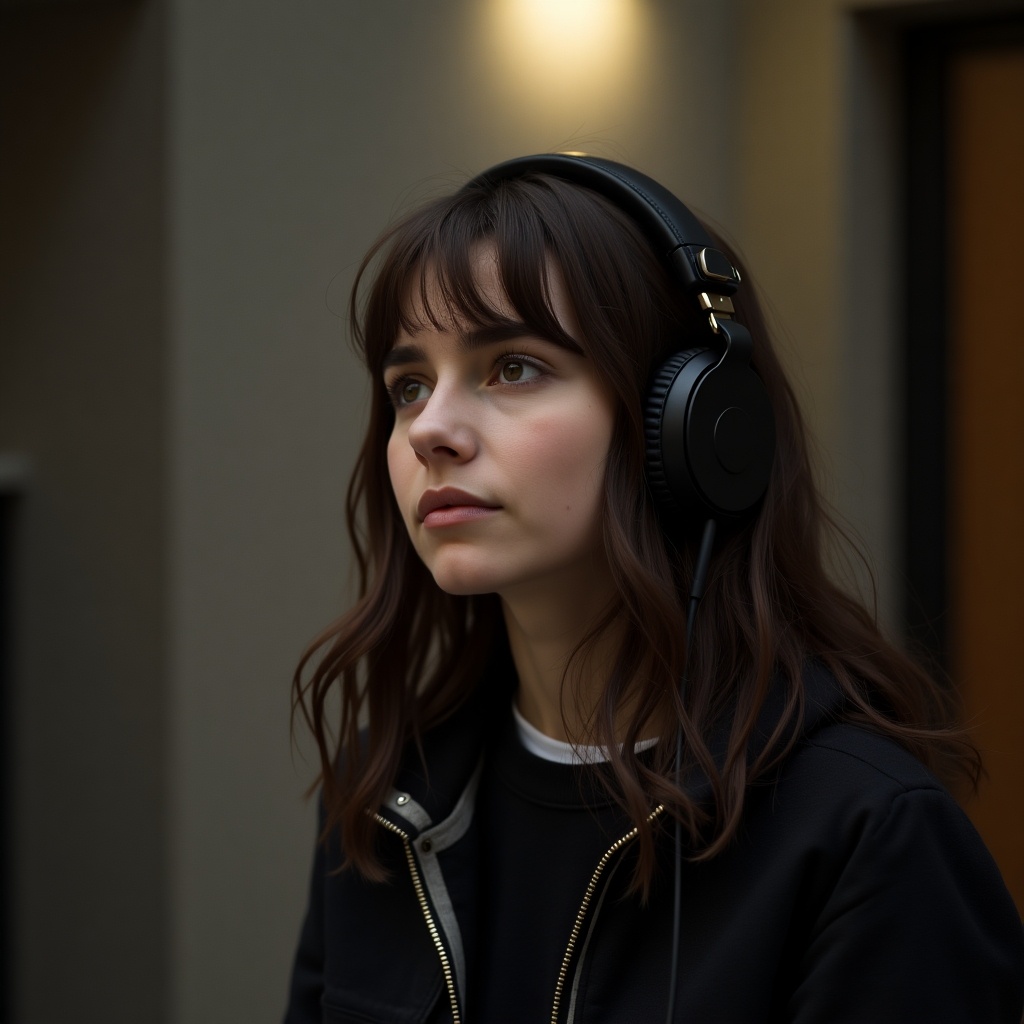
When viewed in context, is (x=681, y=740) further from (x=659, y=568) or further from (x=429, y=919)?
(x=429, y=919)

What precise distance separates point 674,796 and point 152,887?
1191 mm

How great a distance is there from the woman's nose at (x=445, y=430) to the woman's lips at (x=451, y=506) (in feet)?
0.11

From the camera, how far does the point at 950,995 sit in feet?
3.28

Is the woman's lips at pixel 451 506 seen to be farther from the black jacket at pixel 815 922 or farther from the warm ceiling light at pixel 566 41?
the warm ceiling light at pixel 566 41

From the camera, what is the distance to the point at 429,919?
127 centimetres

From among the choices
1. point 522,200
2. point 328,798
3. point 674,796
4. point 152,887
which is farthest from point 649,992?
point 152,887

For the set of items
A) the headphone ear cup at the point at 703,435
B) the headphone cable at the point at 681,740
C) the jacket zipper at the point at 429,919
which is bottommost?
the jacket zipper at the point at 429,919

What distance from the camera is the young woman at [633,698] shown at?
1.06m

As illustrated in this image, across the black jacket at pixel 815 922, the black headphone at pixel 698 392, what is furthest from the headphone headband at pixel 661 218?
the black jacket at pixel 815 922

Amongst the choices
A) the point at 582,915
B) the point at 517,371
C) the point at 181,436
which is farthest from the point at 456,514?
the point at 181,436

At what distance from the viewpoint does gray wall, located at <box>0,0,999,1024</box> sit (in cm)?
193

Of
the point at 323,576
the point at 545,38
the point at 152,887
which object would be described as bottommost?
the point at 152,887

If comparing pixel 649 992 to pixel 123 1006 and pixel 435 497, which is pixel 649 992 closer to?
pixel 435 497

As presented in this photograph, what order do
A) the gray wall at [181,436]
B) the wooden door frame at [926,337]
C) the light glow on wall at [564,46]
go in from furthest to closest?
1. the wooden door frame at [926,337]
2. the light glow on wall at [564,46]
3. the gray wall at [181,436]
